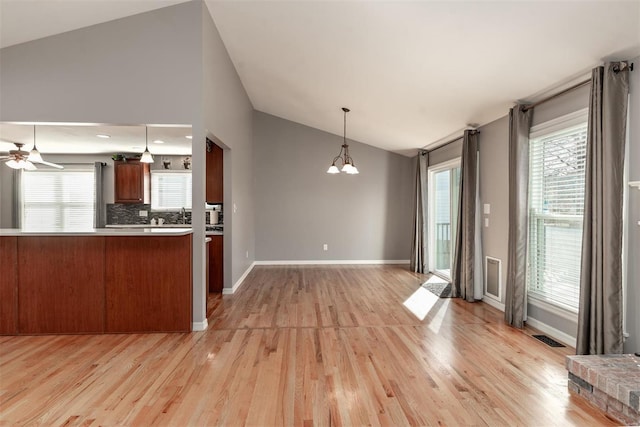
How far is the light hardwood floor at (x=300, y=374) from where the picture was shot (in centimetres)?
202

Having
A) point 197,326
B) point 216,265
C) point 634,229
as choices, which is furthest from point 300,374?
point 216,265

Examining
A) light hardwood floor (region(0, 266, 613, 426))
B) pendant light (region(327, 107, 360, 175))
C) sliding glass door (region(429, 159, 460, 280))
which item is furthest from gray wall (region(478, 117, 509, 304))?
pendant light (region(327, 107, 360, 175))

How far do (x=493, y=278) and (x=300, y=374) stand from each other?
10.4 ft

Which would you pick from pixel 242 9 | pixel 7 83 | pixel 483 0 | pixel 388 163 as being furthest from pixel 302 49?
pixel 388 163

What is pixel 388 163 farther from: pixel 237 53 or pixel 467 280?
pixel 237 53

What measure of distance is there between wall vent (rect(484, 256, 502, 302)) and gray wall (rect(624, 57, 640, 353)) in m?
1.68

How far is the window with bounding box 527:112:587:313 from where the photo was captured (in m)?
3.14

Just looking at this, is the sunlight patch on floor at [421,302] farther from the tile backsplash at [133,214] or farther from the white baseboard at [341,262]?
the tile backsplash at [133,214]

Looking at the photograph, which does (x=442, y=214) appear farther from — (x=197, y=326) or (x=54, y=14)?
(x=54, y=14)

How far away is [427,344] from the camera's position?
3102mm

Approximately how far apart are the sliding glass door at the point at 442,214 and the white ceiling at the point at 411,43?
1.09m

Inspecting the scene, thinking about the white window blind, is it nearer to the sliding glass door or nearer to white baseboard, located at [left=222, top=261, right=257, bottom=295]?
white baseboard, located at [left=222, top=261, right=257, bottom=295]

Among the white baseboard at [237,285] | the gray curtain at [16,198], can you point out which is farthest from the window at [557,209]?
the gray curtain at [16,198]

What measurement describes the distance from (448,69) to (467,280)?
9.37ft
